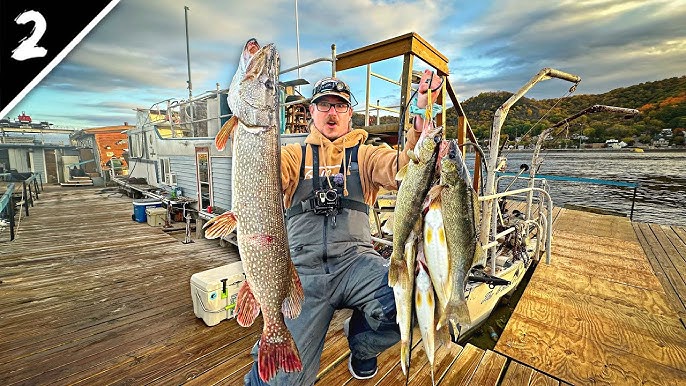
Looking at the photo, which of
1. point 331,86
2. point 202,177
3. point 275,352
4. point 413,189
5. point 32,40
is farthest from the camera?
point 202,177

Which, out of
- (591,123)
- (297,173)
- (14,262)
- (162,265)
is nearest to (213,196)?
(162,265)

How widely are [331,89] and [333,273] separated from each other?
1541 millimetres

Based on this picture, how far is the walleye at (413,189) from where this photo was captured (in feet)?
5.07

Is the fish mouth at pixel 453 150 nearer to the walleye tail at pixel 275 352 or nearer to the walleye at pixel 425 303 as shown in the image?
the walleye at pixel 425 303

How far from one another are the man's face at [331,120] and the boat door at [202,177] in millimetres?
8594

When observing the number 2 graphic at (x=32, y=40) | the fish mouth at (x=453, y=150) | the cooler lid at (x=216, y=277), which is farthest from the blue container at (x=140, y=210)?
the fish mouth at (x=453, y=150)

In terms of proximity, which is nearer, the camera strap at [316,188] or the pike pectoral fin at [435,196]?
the pike pectoral fin at [435,196]

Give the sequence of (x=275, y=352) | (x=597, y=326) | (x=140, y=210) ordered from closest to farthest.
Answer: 1. (x=275, y=352)
2. (x=597, y=326)
3. (x=140, y=210)

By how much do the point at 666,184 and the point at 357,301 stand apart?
41788mm

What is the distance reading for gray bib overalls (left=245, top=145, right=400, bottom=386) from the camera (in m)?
2.23

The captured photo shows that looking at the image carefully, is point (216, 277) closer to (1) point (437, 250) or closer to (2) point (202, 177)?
(1) point (437, 250)

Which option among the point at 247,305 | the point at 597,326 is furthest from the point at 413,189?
the point at 597,326

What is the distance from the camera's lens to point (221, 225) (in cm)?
158

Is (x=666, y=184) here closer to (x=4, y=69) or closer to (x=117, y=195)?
(x=4, y=69)
